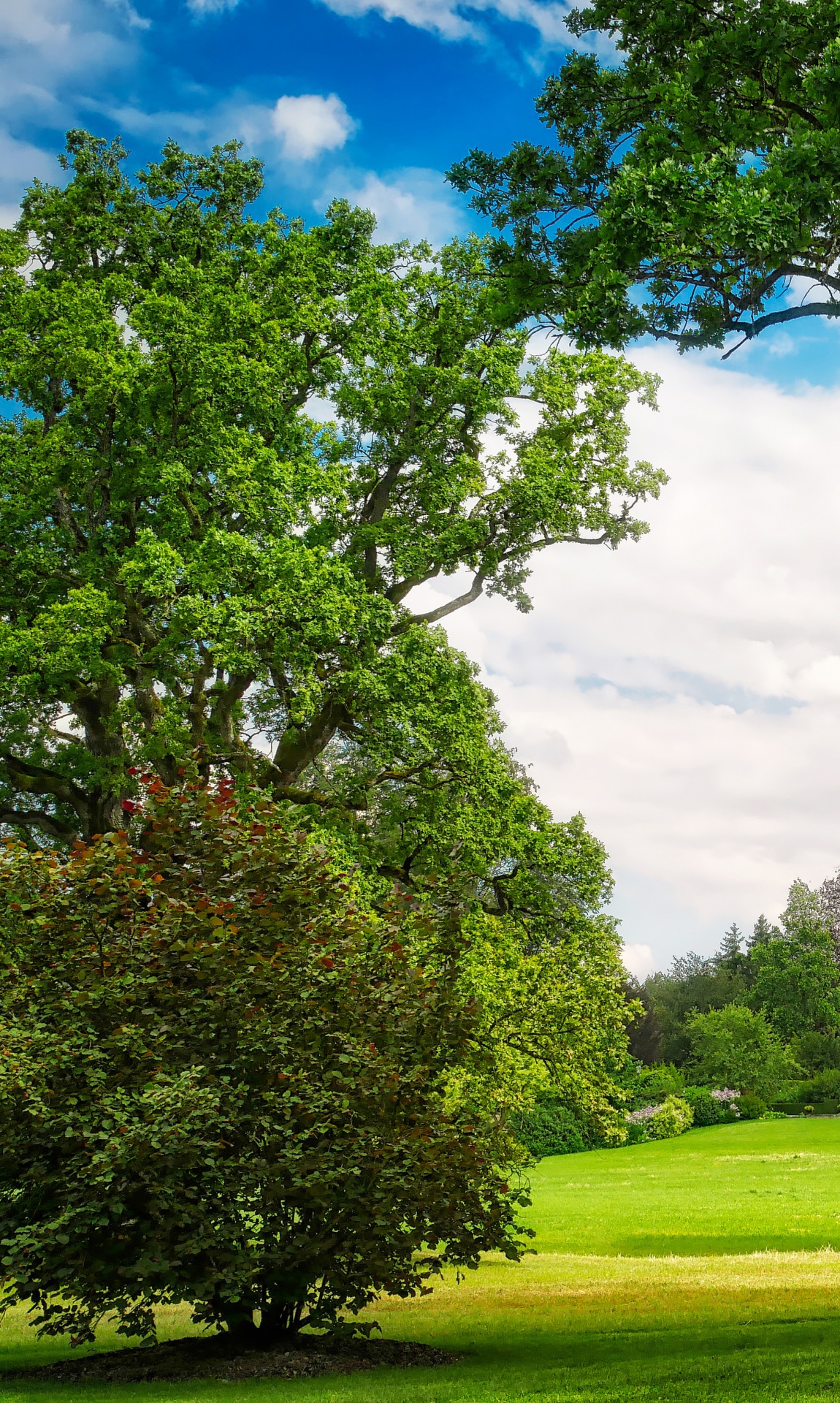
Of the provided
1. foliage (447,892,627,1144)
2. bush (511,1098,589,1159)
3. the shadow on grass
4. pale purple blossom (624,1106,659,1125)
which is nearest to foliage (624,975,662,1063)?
pale purple blossom (624,1106,659,1125)

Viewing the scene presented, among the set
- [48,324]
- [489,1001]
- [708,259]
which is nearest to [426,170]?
[708,259]

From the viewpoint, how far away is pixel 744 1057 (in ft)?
168

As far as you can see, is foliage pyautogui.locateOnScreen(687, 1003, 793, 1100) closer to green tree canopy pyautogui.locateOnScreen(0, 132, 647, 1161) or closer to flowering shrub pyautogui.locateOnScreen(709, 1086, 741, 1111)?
flowering shrub pyautogui.locateOnScreen(709, 1086, 741, 1111)

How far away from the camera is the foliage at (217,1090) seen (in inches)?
330

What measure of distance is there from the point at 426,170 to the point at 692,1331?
40.8 ft

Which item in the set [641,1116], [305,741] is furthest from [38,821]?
[641,1116]

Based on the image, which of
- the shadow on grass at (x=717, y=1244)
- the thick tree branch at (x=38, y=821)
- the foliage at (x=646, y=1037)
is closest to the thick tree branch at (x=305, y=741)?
the thick tree branch at (x=38, y=821)

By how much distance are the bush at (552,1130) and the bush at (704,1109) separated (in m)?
6.29

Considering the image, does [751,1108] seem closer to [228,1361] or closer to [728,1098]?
[728,1098]

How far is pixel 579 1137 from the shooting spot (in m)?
44.7

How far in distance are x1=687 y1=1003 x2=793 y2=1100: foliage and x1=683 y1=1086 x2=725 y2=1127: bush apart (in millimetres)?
2922

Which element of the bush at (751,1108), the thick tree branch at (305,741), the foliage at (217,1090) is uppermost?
the thick tree branch at (305,741)

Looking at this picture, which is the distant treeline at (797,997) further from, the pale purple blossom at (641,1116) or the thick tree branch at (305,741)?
the thick tree branch at (305,741)

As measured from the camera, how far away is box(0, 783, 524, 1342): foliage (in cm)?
839
